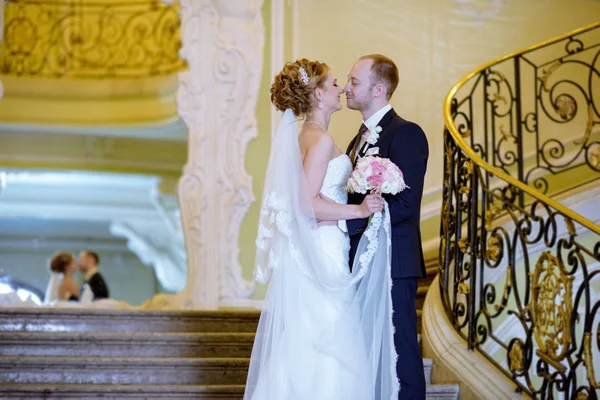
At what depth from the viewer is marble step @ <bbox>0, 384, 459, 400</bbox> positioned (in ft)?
16.1

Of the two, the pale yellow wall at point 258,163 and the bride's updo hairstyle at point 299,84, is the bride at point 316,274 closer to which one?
the bride's updo hairstyle at point 299,84

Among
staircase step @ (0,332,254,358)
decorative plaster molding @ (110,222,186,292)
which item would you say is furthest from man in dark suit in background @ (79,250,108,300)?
staircase step @ (0,332,254,358)

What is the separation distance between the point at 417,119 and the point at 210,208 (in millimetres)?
1806

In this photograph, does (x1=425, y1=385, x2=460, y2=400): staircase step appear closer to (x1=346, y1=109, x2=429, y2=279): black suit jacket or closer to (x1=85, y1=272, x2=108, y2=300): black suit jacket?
(x1=346, y1=109, x2=429, y2=279): black suit jacket

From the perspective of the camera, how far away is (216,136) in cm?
745

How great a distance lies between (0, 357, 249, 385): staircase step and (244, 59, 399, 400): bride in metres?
1.01

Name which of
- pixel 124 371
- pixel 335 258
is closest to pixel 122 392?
pixel 124 371

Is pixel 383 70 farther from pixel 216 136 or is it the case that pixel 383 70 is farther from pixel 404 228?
pixel 216 136

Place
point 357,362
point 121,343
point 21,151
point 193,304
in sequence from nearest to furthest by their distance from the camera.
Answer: point 357,362, point 121,343, point 193,304, point 21,151

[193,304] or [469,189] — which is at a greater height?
[469,189]

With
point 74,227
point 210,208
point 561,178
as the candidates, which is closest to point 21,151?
point 74,227

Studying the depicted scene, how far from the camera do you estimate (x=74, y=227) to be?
15781 mm

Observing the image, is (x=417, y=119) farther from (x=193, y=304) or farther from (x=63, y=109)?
(x=63, y=109)

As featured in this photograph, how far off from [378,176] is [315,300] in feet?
2.08
